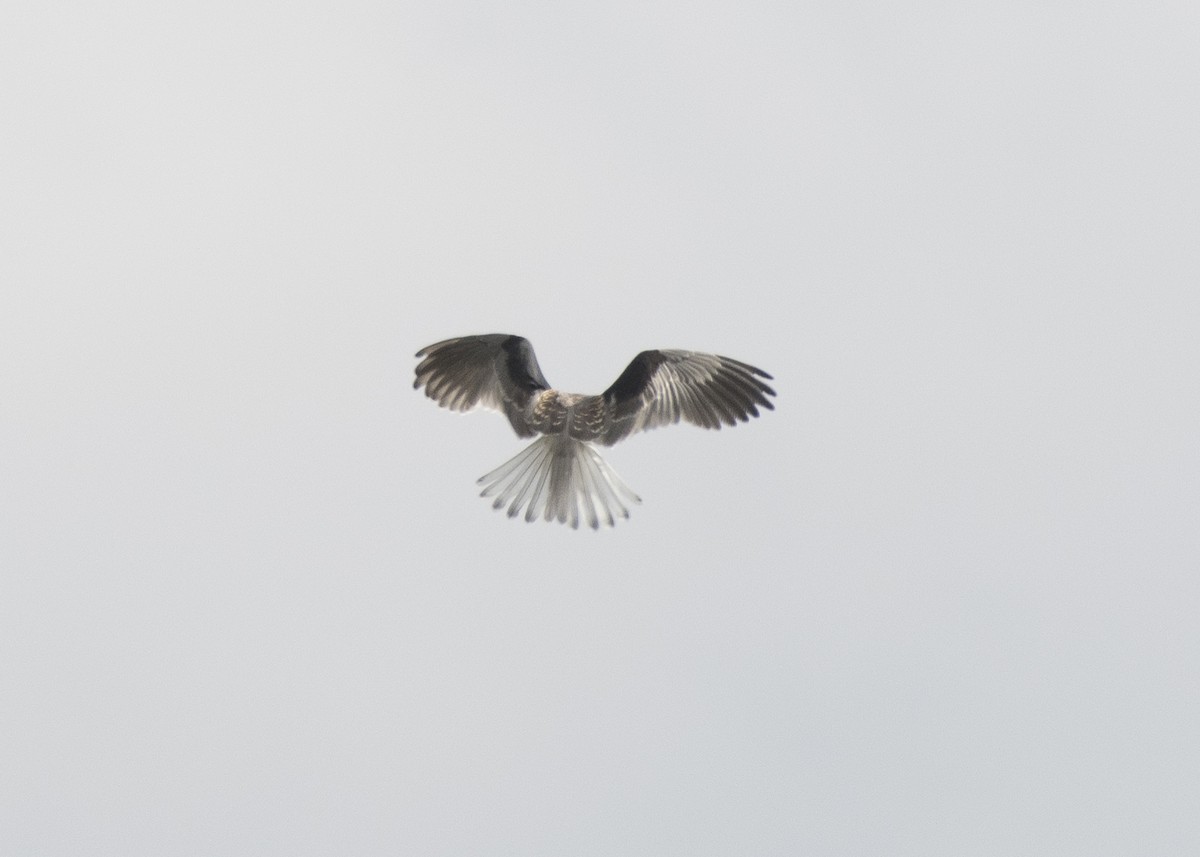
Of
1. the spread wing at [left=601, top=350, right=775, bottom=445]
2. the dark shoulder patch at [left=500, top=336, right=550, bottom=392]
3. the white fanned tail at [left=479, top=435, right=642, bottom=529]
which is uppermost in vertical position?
the dark shoulder patch at [left=500, top=336, right=550, bottom=392]

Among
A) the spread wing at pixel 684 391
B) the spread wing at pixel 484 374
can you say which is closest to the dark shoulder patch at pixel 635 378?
the spread wing at pixel 684 391

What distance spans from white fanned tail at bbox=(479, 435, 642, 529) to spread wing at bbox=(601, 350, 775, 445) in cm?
37

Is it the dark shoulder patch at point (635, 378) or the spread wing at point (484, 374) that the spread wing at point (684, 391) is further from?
the spread wing at point (484, 374)

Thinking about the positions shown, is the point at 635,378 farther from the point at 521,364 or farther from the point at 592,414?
the point at 521,364

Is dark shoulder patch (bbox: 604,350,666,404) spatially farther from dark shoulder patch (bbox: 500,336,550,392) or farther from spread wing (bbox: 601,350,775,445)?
dark shoulder patch (bbox: 500,336,550,392)

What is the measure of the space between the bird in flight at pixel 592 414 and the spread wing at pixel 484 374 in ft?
0.04

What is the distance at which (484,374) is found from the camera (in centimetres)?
1466

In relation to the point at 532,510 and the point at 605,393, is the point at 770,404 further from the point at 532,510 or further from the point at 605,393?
the point at 532,510

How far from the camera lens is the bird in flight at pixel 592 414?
1351 centimetres

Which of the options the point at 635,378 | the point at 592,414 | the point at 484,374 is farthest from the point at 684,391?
the point at 484,374

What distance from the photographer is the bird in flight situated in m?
13.5

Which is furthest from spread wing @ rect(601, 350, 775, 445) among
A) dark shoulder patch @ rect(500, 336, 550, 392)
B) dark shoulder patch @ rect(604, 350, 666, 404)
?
dark shoulder patch @ rect(500, 336, 550, 392)

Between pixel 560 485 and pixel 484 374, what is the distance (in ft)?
5.70

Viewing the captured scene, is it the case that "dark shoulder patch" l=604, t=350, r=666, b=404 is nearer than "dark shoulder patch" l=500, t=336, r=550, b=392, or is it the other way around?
"dark shoulder patch" l=604, t=350, r=666, b=404
